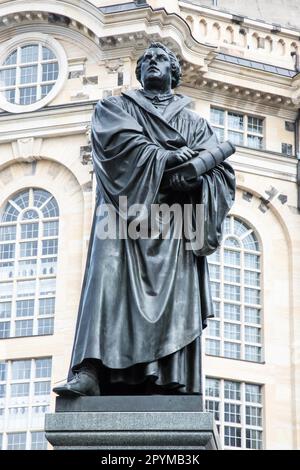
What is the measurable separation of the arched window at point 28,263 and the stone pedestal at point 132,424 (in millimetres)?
21775

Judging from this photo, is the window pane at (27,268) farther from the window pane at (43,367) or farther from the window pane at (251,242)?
the window pane at (251,242)

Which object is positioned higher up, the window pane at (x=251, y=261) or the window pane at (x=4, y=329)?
the window pane at (x=251, y=261)

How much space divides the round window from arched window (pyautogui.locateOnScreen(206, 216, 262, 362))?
5445 millimetres

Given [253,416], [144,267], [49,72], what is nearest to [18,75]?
[49,72]

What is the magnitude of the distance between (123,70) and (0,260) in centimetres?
533

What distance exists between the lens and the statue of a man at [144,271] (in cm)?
677

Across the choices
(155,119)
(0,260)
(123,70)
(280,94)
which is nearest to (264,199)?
(280,94)

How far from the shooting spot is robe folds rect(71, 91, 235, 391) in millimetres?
6781

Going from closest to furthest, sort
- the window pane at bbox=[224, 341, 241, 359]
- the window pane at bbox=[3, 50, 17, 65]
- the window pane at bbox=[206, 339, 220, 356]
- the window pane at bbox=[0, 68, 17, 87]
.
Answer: the window pane at bbox=[206, 339, 220, 356], the window pane at bbox=[224, 341, 241, 359], the window pane at bbox=[0, 68, 17, 87], the window pane at bbox=[3, 50, 17, 65]

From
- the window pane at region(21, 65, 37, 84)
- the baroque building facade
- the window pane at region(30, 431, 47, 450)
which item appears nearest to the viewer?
the window pane at region(30, 431, 47, 450)

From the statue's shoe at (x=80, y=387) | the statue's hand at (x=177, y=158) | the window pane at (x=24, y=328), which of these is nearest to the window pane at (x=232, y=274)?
the window pane at (x=24, y=328)

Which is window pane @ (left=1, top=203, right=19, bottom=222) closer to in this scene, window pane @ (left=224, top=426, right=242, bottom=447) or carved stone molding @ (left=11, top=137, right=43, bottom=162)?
carved stone molding @ (left=11, top=137, right=43, bottom=162)

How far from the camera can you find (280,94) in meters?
31.2

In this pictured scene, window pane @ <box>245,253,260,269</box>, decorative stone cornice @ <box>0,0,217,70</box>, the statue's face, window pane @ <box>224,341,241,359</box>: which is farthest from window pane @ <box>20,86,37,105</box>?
the statue's face
